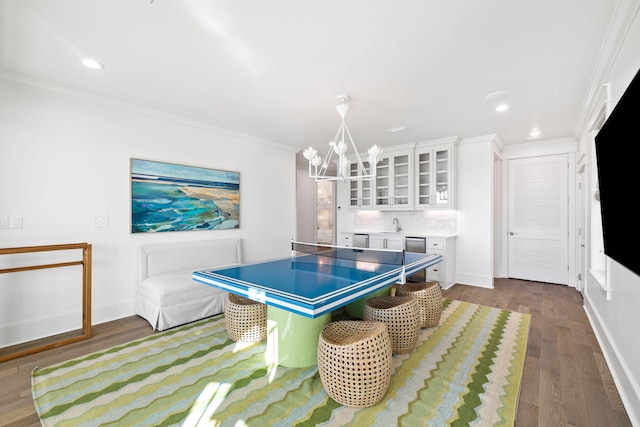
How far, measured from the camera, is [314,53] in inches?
88.4

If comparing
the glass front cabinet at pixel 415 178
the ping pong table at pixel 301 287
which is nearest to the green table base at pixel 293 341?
the ping pong table at pixel 301 287

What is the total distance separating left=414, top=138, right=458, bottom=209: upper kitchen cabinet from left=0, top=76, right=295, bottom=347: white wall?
3.54m

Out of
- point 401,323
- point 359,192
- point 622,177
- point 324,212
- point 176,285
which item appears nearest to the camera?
Answer: point 622,177

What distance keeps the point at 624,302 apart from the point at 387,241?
3296mm

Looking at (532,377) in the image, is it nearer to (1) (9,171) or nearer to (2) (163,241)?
(2) (163,241)

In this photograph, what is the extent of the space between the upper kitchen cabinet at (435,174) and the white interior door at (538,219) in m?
Answer: 1.40

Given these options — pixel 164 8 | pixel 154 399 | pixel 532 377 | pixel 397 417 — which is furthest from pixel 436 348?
pixel 164 8

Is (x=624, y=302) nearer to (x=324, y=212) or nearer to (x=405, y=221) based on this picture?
(x=405, y=221)

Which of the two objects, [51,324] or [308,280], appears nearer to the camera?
[308,280]

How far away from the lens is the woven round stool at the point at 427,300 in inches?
112

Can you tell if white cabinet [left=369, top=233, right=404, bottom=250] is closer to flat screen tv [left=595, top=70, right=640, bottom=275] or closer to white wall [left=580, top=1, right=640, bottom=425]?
white wall [left=580, top=1, right=640, bottom=425]

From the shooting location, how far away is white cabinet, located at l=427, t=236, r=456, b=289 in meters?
4.55

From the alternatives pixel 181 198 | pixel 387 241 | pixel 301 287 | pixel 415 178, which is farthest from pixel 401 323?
pixel 415 178

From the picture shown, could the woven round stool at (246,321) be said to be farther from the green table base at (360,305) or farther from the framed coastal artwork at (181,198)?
the framed coastal artwork at (181,198)
